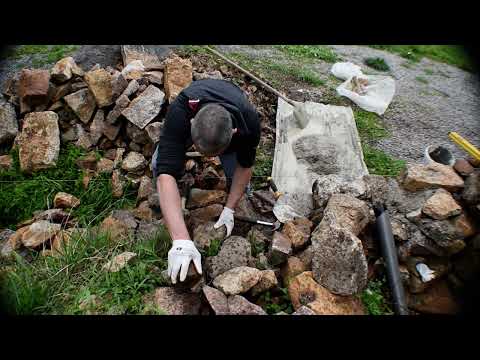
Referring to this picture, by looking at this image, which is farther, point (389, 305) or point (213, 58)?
point (213, 58)

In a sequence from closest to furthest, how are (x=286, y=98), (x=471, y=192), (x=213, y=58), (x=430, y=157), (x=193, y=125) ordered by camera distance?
(x=193, y=125) < (x=471, y=192) < (x=430, y=157) < (x=286, y=98) < (x=213, y=58)

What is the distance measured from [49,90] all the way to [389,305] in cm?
372

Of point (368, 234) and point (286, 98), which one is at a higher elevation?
point (286, 98)

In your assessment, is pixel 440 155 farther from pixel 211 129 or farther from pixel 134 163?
pixel 134 163

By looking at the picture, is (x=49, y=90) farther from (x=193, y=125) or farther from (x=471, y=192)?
(x=471, y=192)

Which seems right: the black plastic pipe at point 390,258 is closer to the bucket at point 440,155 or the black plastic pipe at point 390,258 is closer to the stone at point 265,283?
the stone at point 265,283

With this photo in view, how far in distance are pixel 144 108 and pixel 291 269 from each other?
212 cm

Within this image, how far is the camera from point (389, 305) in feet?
7.20

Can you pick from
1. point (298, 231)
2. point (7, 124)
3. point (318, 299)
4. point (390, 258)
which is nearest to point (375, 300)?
point (390, 258)

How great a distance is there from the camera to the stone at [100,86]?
3465mm

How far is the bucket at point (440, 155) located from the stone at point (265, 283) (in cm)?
193

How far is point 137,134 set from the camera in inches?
130

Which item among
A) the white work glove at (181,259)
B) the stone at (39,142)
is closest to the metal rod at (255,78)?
the stone at (39,142)

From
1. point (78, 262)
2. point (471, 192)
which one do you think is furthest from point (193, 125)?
point (471, 192)
